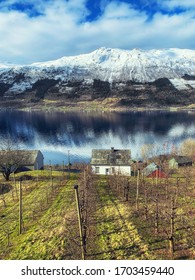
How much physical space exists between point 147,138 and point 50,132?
65.1 m

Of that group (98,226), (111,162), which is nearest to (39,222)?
(98,226)

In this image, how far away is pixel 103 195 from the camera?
1682 inches

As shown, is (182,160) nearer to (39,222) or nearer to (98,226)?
(98,226)

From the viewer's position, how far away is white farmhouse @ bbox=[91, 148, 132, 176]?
2813 inches

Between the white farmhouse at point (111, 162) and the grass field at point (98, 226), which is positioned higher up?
the grass field at point (98, 226)

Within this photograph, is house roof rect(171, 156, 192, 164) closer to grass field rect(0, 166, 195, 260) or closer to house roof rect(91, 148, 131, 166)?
house roof rect(91, 148, 131, 166)

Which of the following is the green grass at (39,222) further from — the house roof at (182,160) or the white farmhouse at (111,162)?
the house roof at (182,160)

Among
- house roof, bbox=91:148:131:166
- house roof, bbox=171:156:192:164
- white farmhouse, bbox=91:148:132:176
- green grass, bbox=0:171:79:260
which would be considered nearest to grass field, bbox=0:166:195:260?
green grass, bbox=0:171:79:260

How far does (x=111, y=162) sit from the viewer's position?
72.3 meters

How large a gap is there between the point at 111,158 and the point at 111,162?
1.19 m

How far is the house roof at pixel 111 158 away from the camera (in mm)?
72156

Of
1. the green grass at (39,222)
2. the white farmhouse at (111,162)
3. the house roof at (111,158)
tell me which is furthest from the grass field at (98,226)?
the house roof at (111,158)

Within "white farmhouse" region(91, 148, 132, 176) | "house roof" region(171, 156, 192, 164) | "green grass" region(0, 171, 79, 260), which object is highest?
"green grass" region(0, 171, 79, 260)
